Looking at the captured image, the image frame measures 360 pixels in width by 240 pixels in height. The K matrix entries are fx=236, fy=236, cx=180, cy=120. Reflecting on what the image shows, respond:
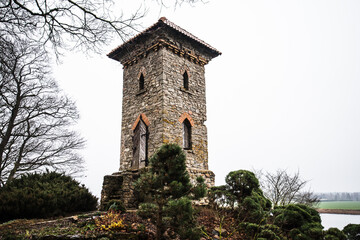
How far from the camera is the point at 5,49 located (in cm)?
510

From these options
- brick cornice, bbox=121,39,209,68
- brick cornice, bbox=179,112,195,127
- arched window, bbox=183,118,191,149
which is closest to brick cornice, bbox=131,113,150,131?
brick cornice, bbox=179,112,195,127

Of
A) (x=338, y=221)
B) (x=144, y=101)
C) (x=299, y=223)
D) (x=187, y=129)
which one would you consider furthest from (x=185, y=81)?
(x=338, y=221)

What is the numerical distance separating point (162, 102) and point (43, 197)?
562 cm

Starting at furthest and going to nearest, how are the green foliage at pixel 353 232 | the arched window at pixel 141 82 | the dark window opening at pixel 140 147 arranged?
the arched window at pixel 141 82 < the dark window opening at pixel 140 147 < the green foliage at pixel 353 232

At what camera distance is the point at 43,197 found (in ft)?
27.0

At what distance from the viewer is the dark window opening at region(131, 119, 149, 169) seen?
10.4 meters

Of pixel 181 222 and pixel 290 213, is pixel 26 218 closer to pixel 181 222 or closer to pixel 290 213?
pixel 181 222

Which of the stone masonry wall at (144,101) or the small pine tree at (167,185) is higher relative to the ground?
the stone masonry wall at (144,101)

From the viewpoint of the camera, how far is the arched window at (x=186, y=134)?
10898 millimetres

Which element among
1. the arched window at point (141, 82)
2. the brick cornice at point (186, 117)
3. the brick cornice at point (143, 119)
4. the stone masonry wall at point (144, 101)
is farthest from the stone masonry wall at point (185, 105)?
the arched window at point (141, 82)

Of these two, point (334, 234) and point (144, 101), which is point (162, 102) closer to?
point (144, 101)

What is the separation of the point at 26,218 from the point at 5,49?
18.9 feet

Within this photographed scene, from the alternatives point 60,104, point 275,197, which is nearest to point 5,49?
point 60,104

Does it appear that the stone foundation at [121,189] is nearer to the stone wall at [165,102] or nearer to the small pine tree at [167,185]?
the stone wall at [165,102]
